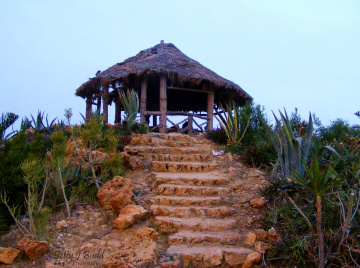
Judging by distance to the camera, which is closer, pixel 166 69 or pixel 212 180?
pixel 212 180

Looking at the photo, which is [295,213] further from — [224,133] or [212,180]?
[224,133]

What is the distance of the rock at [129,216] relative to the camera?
425 centimetres

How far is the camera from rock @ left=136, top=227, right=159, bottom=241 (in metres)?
4.00

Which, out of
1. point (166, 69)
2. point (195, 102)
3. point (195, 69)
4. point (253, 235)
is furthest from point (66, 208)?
point (195, 102)

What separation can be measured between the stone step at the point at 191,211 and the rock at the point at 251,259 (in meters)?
1.06

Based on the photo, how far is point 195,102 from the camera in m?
15.9

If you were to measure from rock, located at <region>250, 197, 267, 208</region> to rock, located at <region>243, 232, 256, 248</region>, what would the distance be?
0.76 m

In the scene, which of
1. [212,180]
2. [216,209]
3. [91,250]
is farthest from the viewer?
[212,180]

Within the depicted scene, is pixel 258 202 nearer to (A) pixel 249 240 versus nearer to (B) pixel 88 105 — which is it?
(A) pixel 249 240

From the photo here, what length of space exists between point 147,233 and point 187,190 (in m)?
1.31

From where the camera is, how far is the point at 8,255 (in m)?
3.51

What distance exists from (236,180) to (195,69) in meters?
6.45

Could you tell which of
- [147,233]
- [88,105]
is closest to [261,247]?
[147,233]

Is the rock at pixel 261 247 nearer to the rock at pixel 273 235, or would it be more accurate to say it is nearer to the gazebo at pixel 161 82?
the rock at pixel 273 235
